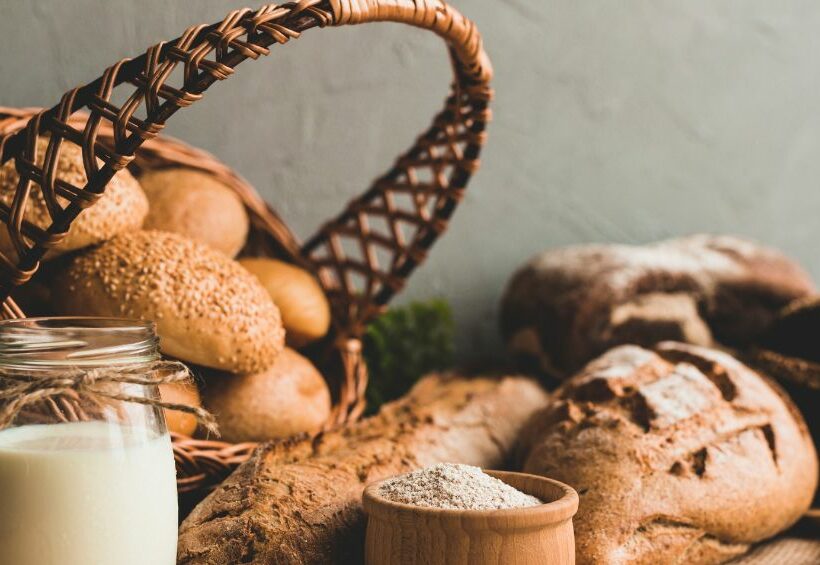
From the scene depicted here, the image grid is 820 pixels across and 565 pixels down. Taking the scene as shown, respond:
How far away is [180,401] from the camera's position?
95cm

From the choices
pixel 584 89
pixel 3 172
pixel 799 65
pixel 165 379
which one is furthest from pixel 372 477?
pixel 799 65

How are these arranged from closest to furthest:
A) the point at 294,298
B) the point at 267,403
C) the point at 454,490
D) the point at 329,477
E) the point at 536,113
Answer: the point at 454,490 < the point at 329,477 < the point at 267,403 < the point at 294,298 < the point at 536,113

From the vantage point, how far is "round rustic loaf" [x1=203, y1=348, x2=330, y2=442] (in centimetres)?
110

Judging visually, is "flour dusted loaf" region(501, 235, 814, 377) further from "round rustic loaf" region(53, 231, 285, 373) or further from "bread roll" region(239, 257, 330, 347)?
"round rustic loaf" region(53, 231, 285, 373)

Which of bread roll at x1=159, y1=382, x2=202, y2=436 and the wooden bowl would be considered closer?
the wooden bowl

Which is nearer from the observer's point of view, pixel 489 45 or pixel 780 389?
pixel 780 389

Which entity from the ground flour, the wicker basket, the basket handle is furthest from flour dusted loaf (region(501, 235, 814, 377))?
the ground flour

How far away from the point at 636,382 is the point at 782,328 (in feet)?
1.56

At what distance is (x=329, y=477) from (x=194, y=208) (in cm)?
49

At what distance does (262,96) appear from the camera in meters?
1.54

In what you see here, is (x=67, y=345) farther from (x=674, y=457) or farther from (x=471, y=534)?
(x=674, y=457)

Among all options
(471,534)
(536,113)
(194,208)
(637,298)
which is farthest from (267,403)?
(536,113)

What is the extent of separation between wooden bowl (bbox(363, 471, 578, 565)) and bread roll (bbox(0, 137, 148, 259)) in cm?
51

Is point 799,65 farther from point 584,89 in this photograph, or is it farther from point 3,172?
point 3,172
